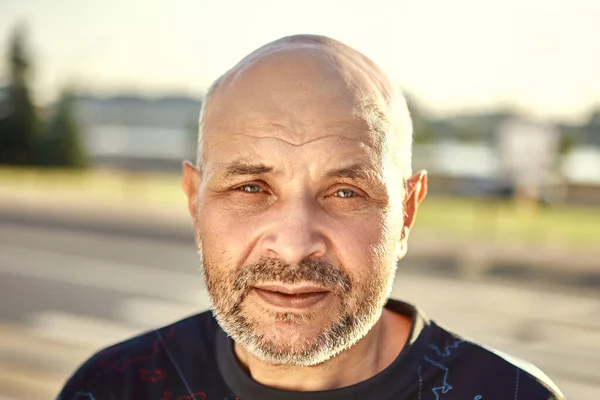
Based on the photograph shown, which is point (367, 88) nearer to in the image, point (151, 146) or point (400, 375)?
point (400, 375)

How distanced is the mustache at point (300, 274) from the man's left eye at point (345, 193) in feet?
0.56

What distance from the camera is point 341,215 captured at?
5.87ft

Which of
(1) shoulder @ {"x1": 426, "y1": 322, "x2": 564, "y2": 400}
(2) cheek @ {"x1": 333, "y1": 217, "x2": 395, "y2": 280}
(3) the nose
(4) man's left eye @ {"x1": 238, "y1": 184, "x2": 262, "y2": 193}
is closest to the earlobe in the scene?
(4) man's left eye @ {"x1": 238, "y1": 184, "x2": 262, "y2": 193}

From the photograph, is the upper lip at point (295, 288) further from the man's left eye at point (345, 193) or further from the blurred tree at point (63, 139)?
the blurred tree at point (63, 139)

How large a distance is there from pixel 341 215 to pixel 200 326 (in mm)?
616

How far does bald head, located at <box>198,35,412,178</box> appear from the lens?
1.82m

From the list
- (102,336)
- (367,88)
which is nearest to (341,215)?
(367,88)

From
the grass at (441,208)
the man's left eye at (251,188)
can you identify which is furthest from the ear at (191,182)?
the grass at (441,208)

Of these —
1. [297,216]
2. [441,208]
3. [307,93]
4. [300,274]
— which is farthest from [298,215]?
[441,208]

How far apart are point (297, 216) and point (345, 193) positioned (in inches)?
5.7

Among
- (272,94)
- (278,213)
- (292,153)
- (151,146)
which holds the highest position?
(151,146)

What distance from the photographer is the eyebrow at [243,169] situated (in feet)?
5.91

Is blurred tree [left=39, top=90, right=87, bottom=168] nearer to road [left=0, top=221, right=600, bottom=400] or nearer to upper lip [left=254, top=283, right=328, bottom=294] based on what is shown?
road [left=0, top=221, right=600, bottom=400]

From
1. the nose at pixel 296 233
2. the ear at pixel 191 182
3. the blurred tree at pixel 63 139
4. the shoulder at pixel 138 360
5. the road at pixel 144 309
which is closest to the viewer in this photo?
the nose at pixel 296 233
